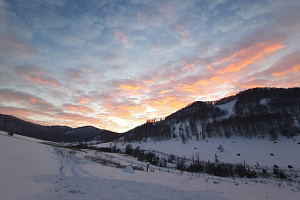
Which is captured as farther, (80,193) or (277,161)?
(277,161)

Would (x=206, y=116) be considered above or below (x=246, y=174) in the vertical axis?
above

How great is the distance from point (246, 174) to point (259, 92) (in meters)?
180

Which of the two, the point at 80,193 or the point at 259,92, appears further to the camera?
the point at 259,92

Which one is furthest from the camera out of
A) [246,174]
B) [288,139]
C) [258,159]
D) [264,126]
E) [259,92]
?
[259,92]

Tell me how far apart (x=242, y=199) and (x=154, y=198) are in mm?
5743

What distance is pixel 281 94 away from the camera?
147 meters

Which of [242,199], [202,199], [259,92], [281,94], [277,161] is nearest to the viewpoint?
[202,199]

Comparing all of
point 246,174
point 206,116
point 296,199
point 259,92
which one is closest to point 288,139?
point 246,174

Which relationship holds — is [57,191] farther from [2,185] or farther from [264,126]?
[264,126]

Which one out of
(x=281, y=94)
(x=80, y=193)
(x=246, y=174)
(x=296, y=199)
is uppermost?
(x=281, y=94)

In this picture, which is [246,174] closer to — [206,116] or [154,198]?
[154,198]

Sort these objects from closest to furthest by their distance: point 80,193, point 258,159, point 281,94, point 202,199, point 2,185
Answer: point 2,185
point 80,193
point 202,199
point 258,159
point 281,94

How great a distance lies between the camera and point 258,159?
47156 millimetres

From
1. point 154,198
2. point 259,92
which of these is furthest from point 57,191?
point 259,92
